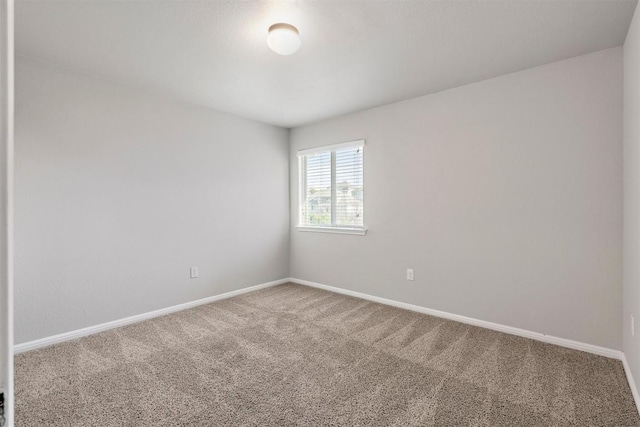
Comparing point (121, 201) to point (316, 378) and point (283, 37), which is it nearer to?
point (283, 37)

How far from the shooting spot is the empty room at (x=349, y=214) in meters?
1.98

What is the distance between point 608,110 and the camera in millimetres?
2430

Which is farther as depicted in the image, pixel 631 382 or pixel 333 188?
pixel 333 188

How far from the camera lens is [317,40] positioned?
232 cm

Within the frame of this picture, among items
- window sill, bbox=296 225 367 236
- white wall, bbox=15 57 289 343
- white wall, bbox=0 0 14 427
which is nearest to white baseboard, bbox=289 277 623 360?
window sill, bbox=296 225 367 236

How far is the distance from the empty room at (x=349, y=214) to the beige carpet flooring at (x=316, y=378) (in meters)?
0.02

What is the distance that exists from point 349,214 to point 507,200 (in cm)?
189

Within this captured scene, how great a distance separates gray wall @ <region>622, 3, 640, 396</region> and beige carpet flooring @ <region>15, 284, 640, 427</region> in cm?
34

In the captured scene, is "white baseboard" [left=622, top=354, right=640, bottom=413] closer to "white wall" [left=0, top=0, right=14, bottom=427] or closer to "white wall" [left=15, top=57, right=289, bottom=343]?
"white wall" [left=0, top=0, right=14, bottom=427]

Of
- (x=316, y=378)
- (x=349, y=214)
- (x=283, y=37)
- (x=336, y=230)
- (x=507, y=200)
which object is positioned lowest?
(x=316, y=378)

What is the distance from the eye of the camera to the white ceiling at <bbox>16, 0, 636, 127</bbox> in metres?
1.97

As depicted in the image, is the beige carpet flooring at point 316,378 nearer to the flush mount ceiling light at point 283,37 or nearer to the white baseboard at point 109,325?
the white baseboard at point 109,325

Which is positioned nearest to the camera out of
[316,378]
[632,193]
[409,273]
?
[632,193]

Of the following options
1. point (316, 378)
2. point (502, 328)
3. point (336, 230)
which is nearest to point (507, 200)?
point (502, 328)
